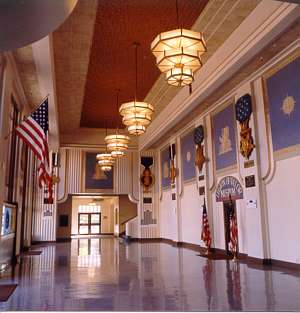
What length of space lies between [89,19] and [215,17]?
9.49ft

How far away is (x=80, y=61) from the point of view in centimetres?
975

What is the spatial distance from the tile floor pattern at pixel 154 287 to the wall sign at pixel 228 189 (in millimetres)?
2219

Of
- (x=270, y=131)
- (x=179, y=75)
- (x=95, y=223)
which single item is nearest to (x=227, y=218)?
(x=270, y=131)

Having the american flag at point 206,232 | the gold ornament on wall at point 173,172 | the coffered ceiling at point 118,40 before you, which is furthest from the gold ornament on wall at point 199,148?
the gold ornament on wall at point 173,172

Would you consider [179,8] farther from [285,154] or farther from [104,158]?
[104,158]

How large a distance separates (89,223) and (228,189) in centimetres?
1938

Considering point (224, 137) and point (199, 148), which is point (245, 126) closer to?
point (224, 137)

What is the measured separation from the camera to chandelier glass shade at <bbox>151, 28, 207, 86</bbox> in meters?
6.22

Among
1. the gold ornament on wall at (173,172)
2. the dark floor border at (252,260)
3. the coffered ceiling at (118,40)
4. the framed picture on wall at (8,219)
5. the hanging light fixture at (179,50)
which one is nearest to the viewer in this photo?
the hanging light fixture at (179,50)

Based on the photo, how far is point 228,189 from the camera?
10.9m

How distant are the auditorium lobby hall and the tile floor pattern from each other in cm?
3

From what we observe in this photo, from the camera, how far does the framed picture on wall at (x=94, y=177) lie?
1856 centimetres

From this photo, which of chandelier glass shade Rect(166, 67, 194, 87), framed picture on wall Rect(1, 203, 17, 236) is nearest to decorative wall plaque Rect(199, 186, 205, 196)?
chandelier glass shade Rect(166, 67, 194, 87)

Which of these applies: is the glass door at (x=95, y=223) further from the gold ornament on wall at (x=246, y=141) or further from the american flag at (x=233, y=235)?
the gold ornament on wall at (x=246, y=141)
